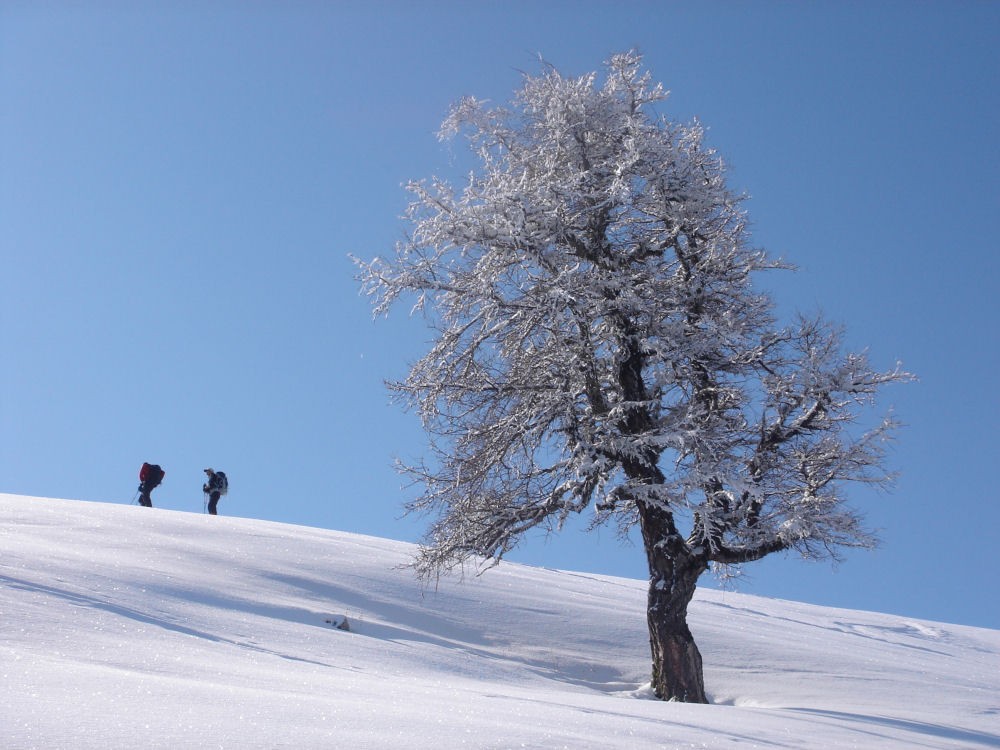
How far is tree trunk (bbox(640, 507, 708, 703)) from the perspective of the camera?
9.41 metres

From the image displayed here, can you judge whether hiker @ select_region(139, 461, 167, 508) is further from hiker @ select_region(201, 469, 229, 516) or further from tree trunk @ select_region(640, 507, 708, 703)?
tree trunk @ select_region(640, 507, 708, 703)

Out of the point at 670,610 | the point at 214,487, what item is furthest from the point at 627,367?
the point at 214,487

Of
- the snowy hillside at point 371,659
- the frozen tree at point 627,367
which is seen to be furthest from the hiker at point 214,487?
the frozen tree at point 627,367

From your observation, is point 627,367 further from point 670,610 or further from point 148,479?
point 148,479

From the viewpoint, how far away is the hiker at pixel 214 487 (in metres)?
21.1

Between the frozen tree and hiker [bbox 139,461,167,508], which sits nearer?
the frozen tree

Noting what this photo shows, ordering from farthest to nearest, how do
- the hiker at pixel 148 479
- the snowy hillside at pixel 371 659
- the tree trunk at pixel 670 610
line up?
the hiker at pixel 148 479
the tree trunk at pixel 670 610
the snowy hillside at pixel 371 659

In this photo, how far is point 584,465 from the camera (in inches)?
351

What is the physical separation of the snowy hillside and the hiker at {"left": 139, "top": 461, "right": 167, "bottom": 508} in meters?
4.65

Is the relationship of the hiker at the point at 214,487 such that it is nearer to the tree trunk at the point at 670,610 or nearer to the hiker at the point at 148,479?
the hiker at the point at 148,479

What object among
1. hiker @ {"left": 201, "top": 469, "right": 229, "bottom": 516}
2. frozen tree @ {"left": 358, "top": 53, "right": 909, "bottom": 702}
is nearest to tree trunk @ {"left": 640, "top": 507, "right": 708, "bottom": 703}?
frozen tree @ {"left": 358, "top": 53, "right": 909, "bottom": 702}

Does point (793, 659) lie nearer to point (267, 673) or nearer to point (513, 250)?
point (513, 250)

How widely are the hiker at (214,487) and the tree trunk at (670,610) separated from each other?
46.1 ft

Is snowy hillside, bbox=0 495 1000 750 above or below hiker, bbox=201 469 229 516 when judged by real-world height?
below
